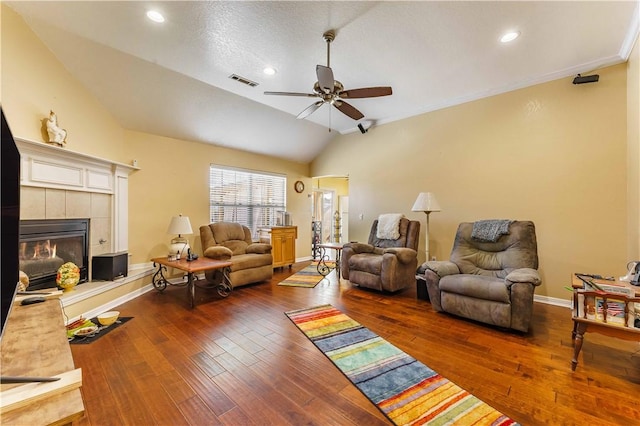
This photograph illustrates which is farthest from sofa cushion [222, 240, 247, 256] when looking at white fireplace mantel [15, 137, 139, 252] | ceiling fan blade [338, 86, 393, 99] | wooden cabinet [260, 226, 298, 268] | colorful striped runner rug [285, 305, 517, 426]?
ceiling fan blade [338, 86, 393, 99]

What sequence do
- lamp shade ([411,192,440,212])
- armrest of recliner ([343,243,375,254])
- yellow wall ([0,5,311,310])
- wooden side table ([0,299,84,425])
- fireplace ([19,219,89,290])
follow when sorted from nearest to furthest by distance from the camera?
wooden side table ([0,299,84,425])
yellow wall ([0,5,311,310])
fireplace ([19,219,89,290])
lamp shade ([411,192,440,212])
armrest of recliner ([343,243,375,254])

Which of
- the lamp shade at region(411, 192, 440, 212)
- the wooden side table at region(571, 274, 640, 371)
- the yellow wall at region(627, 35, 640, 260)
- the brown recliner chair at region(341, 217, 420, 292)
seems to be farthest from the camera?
the lamp shade at region(411, 192, 440, 212)

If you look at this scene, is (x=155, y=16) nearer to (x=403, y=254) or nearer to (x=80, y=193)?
(x=80, y=193)

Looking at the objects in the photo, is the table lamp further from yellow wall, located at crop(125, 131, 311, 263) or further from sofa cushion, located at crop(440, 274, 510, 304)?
sofa cushion, located at crop(440, 274, 510, 304)

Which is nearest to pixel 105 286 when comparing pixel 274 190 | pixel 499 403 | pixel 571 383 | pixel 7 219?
pixel 7 219

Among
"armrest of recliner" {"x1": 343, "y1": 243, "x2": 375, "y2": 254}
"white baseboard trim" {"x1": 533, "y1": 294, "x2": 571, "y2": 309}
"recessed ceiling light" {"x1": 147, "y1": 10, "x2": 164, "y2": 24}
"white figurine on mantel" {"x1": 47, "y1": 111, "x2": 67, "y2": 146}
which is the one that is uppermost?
"recessed ceiling light" {"x1": 147, "y1": 10, "x2": 164, "y2": 24}

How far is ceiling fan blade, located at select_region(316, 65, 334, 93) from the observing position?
2.36 m

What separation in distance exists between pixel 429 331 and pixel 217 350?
6.56ft

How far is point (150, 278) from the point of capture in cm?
402

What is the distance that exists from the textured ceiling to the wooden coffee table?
219cm

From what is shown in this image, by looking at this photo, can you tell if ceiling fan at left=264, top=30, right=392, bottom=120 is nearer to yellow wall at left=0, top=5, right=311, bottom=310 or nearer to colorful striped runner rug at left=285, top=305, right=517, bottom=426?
yellow wall at left=0, top=5, right=311, bottom=310

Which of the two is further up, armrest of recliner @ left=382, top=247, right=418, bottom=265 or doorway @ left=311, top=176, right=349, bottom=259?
doorway @ left=311, top=176, right=349, bottom=259

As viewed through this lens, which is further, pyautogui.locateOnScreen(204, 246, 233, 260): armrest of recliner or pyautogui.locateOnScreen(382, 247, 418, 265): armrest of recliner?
pyautogui.locateOnScreen(204, 246, 233, 260): armrest of recliner

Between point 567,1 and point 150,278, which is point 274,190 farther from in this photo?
point 567,1
